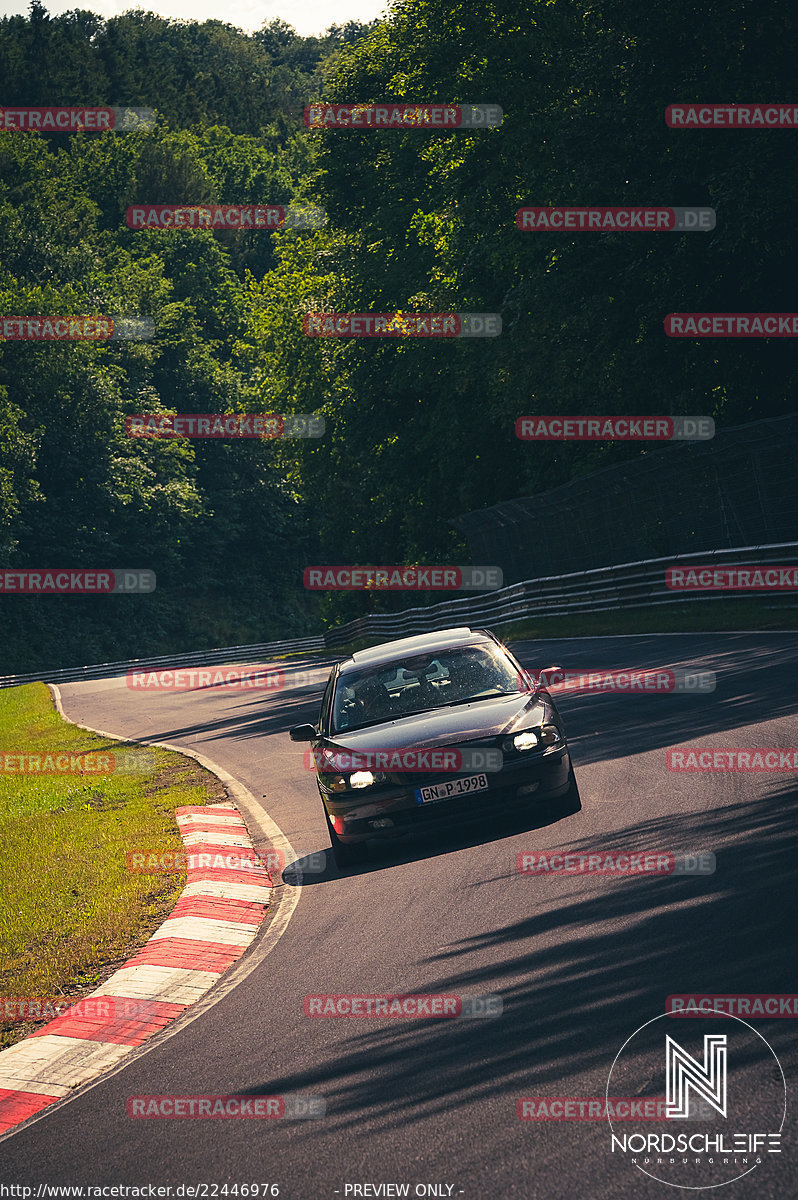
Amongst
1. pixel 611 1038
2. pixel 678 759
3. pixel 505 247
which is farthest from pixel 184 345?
pixel 611 1038

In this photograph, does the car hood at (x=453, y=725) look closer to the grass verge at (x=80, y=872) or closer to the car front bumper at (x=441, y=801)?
the car front bumper at (x=441, y=801)

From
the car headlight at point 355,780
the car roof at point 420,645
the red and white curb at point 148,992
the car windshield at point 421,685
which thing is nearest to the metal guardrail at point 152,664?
the car roof at point 420,645

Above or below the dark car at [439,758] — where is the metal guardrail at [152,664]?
below

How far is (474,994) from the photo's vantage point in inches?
234

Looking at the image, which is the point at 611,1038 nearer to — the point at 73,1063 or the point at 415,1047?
the point at 415,1047

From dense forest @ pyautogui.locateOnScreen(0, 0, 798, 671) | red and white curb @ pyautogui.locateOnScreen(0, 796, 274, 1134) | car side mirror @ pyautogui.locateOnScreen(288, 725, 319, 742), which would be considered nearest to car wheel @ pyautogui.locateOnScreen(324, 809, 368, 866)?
red and white curb @ pyautogui.locateOnScreen(0, 796, 274, 1134)

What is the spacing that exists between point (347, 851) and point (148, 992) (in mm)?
2546

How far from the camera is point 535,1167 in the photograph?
4105 millimetres

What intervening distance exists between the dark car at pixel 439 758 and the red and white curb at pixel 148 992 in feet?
3.29

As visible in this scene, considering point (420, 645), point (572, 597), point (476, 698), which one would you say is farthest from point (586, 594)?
point (476, 698)

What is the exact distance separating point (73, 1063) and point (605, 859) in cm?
349

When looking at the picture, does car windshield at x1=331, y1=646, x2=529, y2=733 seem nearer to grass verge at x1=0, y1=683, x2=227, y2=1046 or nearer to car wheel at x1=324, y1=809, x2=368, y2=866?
car wheel at x1=324, y1=809, x2=368, y2=866

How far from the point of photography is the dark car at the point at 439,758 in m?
9.14

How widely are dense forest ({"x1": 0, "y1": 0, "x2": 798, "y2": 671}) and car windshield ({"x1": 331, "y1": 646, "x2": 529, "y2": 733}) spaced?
51.2ft
